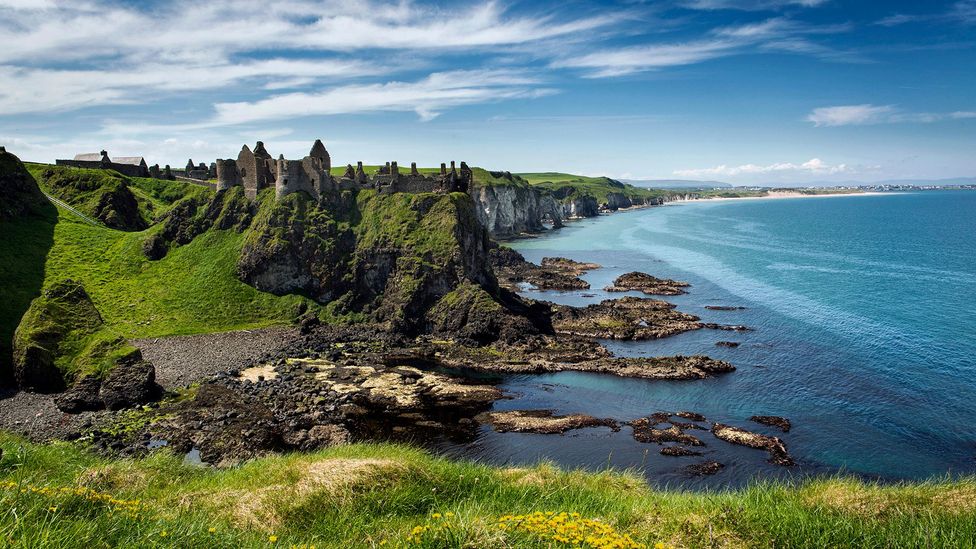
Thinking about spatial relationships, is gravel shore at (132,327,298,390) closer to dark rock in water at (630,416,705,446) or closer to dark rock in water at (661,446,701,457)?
dark rock in water at (630,416,705,446)

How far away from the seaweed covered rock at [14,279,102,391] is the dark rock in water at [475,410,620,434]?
3590 centimetres

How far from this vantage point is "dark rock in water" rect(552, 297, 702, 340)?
67.2 meters

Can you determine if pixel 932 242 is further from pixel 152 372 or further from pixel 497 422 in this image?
pixel 152 372

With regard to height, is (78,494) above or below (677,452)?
above

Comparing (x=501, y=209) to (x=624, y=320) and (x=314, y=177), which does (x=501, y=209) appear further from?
(x=624, y=320)

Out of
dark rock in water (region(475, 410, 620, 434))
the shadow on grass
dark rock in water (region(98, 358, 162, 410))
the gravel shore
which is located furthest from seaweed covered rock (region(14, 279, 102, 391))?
dark rock in water (region(475, 410, 620, 434))

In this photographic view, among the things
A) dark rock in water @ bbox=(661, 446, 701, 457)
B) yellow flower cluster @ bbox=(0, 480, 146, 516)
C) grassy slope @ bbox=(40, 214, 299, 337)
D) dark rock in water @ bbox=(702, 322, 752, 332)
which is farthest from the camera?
dark rock in water @ bbox=(702, 322, 752, 332)

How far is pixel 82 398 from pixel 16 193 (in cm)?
5051

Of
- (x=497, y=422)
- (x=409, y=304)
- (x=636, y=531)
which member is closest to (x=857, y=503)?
(x=636, y=531)

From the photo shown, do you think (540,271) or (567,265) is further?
(567,265)

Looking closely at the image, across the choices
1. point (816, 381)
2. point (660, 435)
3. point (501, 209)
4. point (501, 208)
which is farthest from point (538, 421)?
point (501, 208)

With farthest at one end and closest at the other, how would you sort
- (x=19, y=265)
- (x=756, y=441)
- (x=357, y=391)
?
(x=19, y=265), (x=357, y=391), (x=756, y=441)

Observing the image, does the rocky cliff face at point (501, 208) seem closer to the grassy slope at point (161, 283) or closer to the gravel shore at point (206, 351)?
the grassy slope at point (161, 283)

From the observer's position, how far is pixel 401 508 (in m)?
14.4
